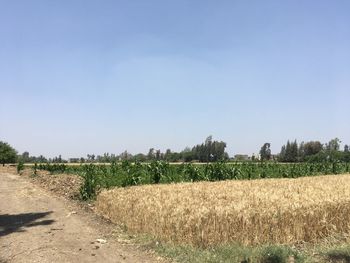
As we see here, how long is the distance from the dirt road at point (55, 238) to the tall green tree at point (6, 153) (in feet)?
208

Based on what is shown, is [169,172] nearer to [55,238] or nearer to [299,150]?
[55,238]

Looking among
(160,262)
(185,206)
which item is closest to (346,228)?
(185,206)

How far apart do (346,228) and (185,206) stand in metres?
5.43

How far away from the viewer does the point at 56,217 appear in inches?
667

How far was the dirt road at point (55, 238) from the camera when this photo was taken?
35.7ft

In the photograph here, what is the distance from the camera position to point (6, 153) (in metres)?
80.3

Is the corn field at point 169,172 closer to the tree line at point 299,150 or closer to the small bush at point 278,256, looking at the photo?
the small bush at point 278,256

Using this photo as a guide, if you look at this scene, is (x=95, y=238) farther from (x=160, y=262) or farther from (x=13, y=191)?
(x=13, y=191)

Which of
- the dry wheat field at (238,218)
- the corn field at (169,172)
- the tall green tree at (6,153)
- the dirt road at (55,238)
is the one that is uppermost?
the tall green tree at (6,153)

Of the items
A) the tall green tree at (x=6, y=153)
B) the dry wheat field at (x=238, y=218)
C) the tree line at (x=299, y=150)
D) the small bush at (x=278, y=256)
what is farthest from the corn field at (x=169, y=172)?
the tree line at (x=299, y=150)

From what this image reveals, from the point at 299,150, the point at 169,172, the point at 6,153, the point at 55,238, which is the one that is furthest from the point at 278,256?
the point at 299,150

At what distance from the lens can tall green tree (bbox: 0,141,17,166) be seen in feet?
262

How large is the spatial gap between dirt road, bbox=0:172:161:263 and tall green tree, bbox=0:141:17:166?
63.3 m

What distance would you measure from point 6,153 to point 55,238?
72502mm
